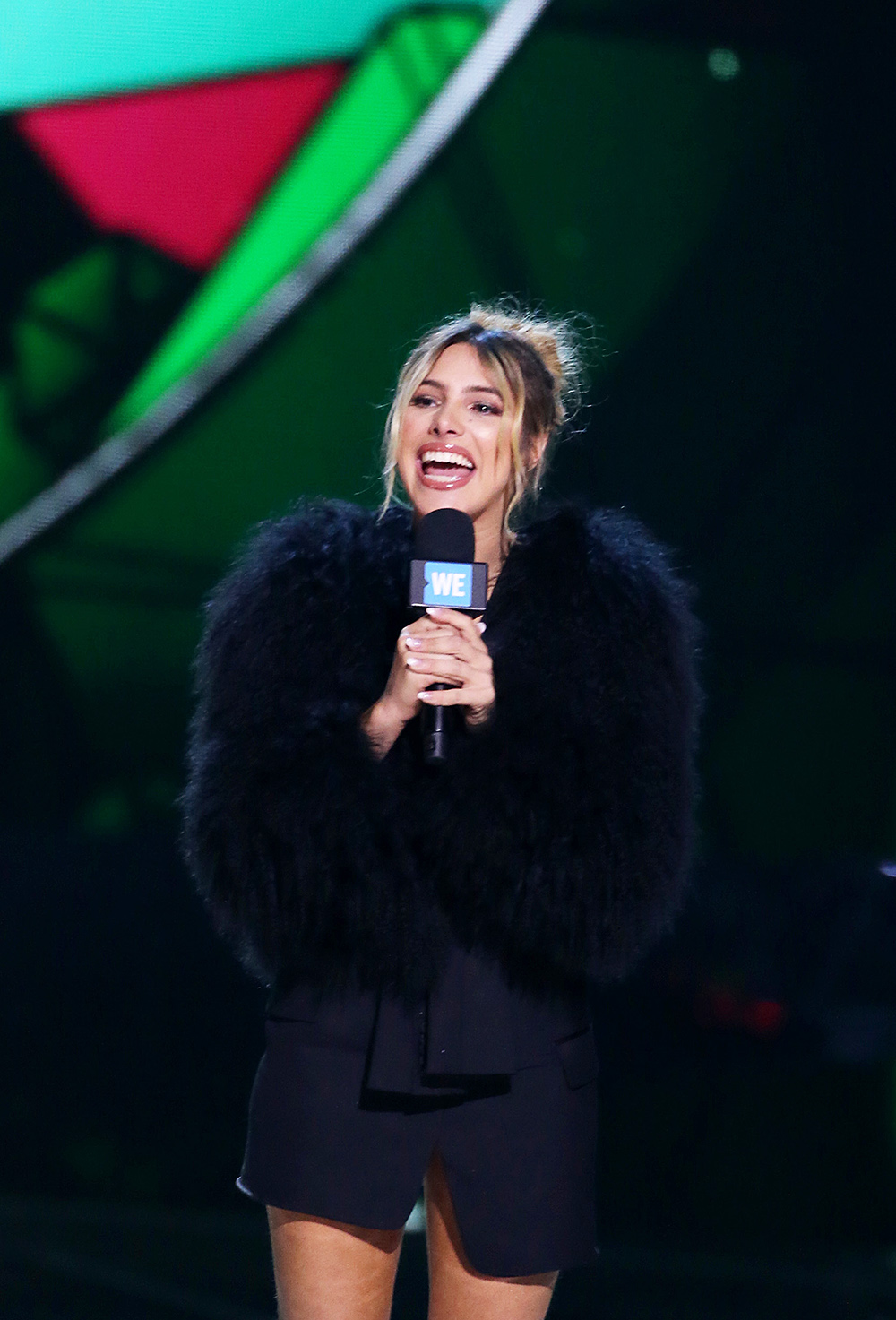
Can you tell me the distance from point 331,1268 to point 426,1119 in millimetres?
175

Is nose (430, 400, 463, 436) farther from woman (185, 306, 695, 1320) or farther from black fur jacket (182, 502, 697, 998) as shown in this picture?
black fur jacket (182, 502, 697, 998)

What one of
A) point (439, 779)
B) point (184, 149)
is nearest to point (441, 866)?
point (439, 779)

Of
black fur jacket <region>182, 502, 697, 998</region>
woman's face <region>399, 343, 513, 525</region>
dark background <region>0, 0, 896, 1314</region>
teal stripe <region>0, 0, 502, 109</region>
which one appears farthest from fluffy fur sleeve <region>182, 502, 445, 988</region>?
teal stripe <region>0, 0, 502, 109</region>

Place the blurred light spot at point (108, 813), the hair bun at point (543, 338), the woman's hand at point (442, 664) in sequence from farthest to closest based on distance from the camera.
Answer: the blurred light spot at point (108, 813), the hair bun at point (543, 338), the woman's hand at point (442, 664)

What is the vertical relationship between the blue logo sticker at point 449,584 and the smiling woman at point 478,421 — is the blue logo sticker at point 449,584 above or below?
below

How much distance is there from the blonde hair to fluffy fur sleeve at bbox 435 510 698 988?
3.5 inches

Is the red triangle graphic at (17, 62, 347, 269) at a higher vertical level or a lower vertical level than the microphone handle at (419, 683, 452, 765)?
higher

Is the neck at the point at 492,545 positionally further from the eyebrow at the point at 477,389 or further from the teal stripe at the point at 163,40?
the teal stripe at the point at 163,40

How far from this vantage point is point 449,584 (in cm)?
142

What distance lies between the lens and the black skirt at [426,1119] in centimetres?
146

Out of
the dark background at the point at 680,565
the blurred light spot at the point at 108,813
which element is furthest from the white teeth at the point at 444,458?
the blurred light spot at the point at 108,813

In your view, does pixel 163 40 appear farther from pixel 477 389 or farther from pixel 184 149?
pixel 477 389

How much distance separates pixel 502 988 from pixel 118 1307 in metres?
1.96

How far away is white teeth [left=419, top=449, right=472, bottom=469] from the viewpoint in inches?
62.6
